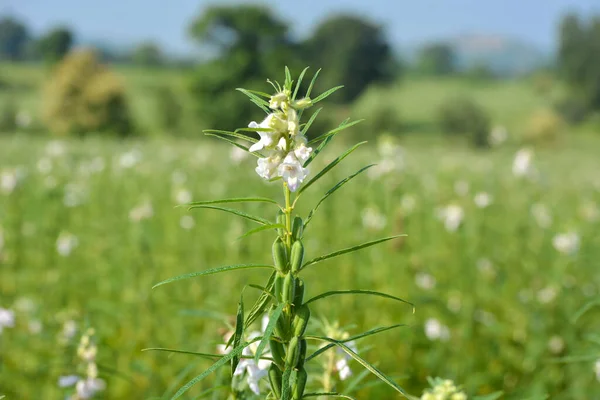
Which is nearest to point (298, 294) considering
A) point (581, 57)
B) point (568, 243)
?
point (568, 243)

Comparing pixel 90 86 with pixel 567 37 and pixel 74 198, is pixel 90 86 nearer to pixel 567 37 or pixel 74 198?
pixel 74 198

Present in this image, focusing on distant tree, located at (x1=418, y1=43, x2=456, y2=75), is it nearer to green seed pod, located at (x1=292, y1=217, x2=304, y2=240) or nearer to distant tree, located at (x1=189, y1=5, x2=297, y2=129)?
distant tree, located at (x1=189, y1=5, x2=297, y2=129)

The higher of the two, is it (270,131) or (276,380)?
(270,131)

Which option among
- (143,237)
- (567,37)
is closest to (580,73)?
(567,37)

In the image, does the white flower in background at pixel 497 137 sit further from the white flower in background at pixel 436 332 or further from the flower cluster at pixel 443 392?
the flower cluster at pixel 443 392

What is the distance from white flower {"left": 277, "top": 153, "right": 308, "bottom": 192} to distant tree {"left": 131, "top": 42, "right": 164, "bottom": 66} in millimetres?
65941

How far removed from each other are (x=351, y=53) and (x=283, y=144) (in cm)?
5356

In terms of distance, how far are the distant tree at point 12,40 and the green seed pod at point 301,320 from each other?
5267cm

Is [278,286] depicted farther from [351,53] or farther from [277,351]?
[351,53]

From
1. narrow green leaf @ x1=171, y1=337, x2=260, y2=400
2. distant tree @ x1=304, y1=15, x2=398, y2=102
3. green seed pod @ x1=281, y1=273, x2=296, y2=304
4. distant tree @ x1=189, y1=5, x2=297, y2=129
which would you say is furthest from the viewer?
distant tree @ x1=304, y1=15, x2=398, y2=102

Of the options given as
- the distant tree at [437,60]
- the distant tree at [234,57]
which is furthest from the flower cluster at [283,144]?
the distant tree at [437,60]

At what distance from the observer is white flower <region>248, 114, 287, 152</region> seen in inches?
34.0

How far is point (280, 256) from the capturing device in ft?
2.80

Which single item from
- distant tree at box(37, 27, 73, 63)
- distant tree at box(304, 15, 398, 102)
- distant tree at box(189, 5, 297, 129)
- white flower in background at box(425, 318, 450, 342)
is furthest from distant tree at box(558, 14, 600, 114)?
white flower in background at box(425, 318, 450, 342)
